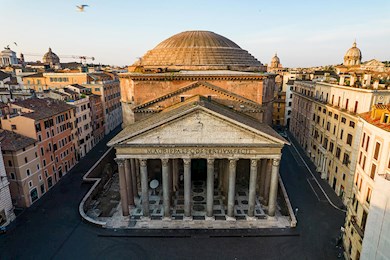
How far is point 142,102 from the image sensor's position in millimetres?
43906

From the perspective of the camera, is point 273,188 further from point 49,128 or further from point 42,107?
point 42,107

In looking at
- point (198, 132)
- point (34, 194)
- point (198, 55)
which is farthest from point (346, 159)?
point (34, 194)

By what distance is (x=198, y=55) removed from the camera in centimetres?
5109

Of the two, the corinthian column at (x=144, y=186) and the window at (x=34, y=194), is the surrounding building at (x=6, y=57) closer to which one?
the window at (x=34, y=194)

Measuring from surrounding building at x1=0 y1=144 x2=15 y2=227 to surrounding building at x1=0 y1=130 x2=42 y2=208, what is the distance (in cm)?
191

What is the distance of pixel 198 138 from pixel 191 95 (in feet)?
41.2

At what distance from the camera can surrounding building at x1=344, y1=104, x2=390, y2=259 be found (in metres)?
20.4

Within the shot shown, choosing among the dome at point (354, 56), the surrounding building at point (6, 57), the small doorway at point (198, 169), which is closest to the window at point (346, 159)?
the small doorway at point (198, 169)

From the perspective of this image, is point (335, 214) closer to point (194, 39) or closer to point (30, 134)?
point (194, 39)

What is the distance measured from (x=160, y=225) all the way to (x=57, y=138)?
991 inches

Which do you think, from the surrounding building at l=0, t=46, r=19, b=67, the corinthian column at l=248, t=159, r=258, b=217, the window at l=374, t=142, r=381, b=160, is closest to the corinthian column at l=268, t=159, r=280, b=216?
the corinthian column at l=248, t=159, r=258, b=217

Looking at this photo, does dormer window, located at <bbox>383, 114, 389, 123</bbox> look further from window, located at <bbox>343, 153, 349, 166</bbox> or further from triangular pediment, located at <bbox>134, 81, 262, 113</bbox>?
triangular pediment, located at <bbox>134, 81, 262, 113</bbox>

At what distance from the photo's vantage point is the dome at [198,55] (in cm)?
5025

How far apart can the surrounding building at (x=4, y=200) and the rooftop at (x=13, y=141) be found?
231 centimetres
